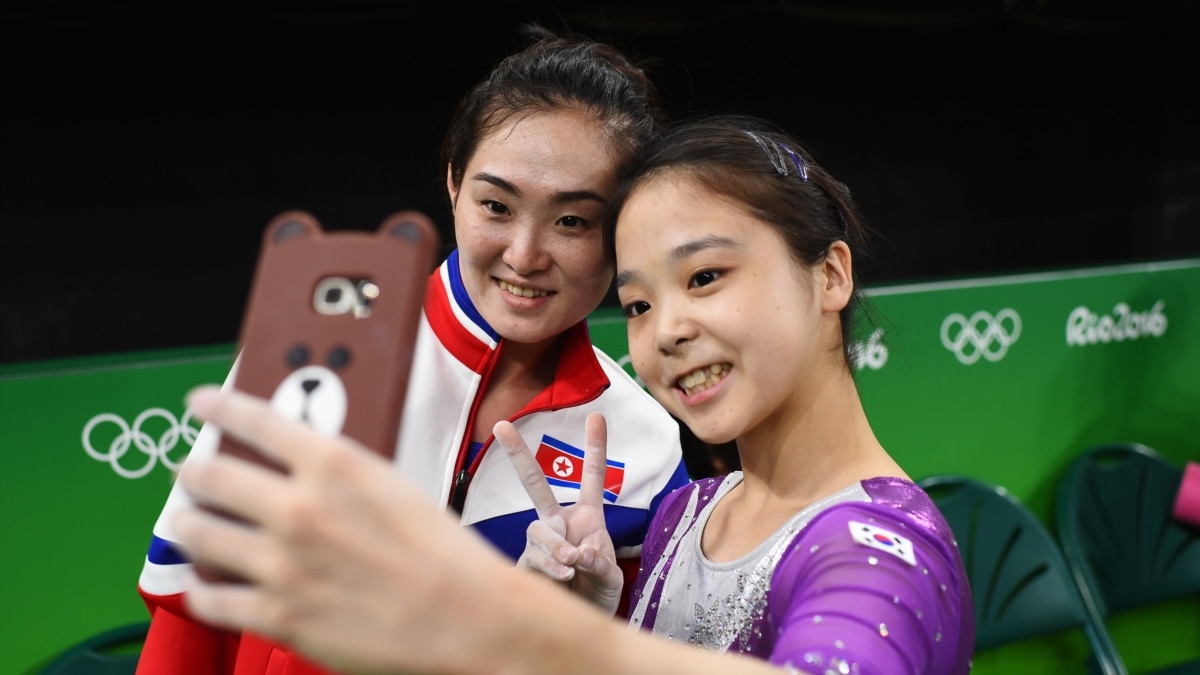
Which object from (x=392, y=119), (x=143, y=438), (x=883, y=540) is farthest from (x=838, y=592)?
(x=392, y=119)

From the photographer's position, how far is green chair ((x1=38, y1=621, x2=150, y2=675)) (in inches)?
61.4

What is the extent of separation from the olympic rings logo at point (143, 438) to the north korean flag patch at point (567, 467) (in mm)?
640

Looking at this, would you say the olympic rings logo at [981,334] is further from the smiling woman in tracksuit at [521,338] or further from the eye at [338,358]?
the eye at [338,358]

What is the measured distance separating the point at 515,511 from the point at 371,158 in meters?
1.64

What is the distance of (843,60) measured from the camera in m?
3.36

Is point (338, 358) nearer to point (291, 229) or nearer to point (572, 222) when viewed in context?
point (291, 229)

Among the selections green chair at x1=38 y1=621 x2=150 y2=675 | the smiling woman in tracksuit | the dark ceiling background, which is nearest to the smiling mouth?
the smiling woman in tracksuit

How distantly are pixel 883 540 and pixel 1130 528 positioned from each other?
7.47 ft

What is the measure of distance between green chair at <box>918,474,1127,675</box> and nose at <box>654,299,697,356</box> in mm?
1603

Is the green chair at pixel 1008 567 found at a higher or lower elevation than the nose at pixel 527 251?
lower

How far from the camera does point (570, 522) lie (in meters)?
1.00

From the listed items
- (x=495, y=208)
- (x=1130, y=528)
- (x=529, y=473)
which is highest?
(x=495, y=208)

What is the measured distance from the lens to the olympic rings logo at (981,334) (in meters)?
2.44

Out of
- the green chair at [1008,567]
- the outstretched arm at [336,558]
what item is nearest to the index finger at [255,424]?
the outstretched arm at [336,558]
